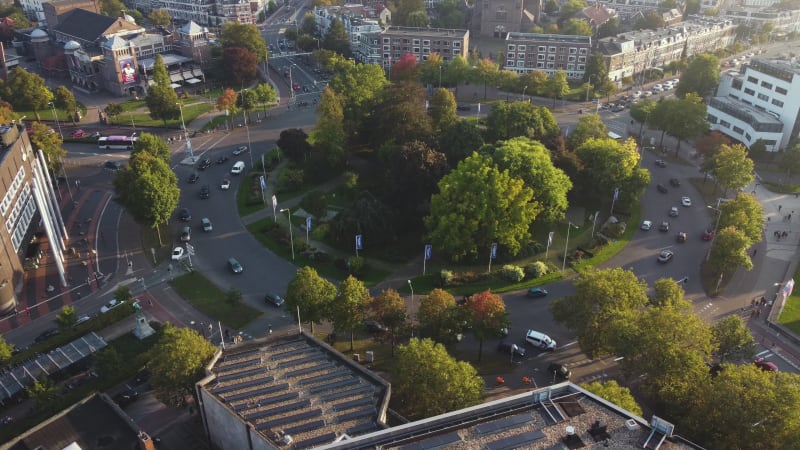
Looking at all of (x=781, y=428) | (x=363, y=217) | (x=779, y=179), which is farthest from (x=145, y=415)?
(x=779, y=179)

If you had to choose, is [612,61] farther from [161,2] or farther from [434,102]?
[161,2]

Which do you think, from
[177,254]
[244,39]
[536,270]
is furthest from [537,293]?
[244,39]

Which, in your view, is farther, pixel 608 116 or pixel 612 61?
pixel 612 61

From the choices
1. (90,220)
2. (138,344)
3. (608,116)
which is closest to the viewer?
(138,344)

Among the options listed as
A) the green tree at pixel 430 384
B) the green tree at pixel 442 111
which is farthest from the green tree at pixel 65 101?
the green tree at pixel 430 384

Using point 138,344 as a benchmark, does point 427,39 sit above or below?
above

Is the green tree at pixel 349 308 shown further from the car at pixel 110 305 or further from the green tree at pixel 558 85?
the green tree at pixel 558 85

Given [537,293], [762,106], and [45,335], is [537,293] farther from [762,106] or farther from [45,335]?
[762,106]
